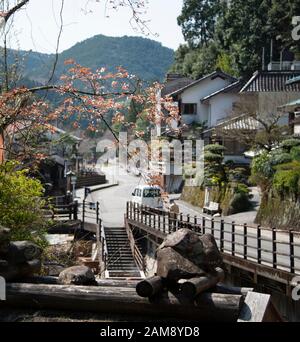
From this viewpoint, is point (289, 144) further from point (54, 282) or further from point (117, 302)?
point (117, 302)

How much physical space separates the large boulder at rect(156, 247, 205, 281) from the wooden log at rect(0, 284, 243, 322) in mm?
244

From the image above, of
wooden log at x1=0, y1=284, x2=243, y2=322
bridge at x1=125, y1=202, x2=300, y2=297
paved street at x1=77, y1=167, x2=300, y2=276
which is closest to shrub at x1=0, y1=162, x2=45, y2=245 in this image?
paved street at x1=77, y1=167, x2=300, y2=276

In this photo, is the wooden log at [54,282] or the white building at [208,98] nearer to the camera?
the wooden log at [54,282]

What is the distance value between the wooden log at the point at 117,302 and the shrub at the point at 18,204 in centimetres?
272

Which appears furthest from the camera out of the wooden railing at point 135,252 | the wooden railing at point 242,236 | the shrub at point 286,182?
the wooden railing at point 135,252

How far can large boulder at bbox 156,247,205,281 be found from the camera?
20.7 ft

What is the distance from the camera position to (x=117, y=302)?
6547 millimetres

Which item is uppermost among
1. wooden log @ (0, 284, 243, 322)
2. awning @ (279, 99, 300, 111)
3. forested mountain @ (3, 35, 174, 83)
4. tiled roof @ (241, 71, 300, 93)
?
forested mountain @ (3, 35, 174, 83)

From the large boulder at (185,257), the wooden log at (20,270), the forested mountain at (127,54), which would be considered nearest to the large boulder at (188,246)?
the large boulder at (185,257)

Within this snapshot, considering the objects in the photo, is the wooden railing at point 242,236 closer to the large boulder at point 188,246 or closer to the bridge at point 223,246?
the bridge at point 223,246

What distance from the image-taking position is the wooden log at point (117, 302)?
20.2 feet

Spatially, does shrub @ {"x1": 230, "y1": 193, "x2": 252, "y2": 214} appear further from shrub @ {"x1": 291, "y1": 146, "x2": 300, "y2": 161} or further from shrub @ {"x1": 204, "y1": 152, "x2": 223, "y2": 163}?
shrub @ {"x1": 204, "y1": 152, "x2": 223, "y2": 163}

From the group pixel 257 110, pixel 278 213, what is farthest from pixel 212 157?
pixel 278 213
